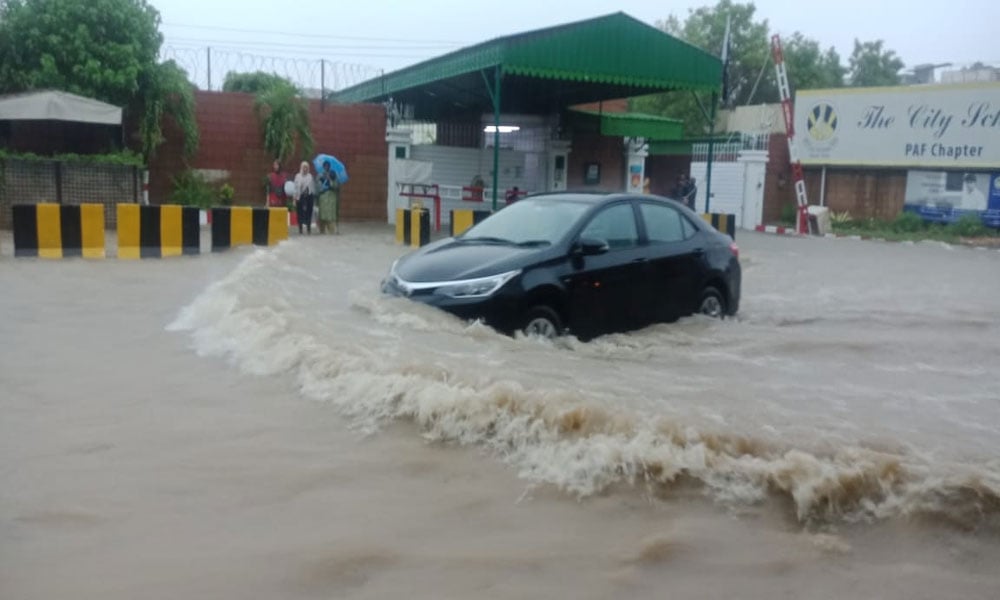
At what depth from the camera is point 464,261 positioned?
7.96 metres

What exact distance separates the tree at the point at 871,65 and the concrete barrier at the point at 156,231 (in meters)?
51.8

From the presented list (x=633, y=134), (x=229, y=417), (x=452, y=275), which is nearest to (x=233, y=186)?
(x=633, y=134)

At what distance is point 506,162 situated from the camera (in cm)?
2784

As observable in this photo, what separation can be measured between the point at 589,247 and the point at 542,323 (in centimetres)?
83

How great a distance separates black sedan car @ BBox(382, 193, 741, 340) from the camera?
7.65 m

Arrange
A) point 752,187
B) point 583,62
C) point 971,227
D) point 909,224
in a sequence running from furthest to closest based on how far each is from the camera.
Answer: point 752,187
point 909,224
point 971,227
point 583,62

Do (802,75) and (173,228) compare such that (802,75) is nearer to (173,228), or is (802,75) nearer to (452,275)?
(173,228)

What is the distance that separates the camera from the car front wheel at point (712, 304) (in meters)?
9.59

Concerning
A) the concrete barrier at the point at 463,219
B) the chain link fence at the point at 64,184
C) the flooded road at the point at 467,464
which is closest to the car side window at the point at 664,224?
the flooded road at the point at 467,464

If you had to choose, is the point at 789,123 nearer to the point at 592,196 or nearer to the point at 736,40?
the point at 592,196

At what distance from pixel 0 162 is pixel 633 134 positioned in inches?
686

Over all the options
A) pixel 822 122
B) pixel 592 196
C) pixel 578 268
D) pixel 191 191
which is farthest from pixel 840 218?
pixel 578 268

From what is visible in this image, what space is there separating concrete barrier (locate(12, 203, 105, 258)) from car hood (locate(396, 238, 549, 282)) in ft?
21.0

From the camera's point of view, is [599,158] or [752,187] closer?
[752,187]
